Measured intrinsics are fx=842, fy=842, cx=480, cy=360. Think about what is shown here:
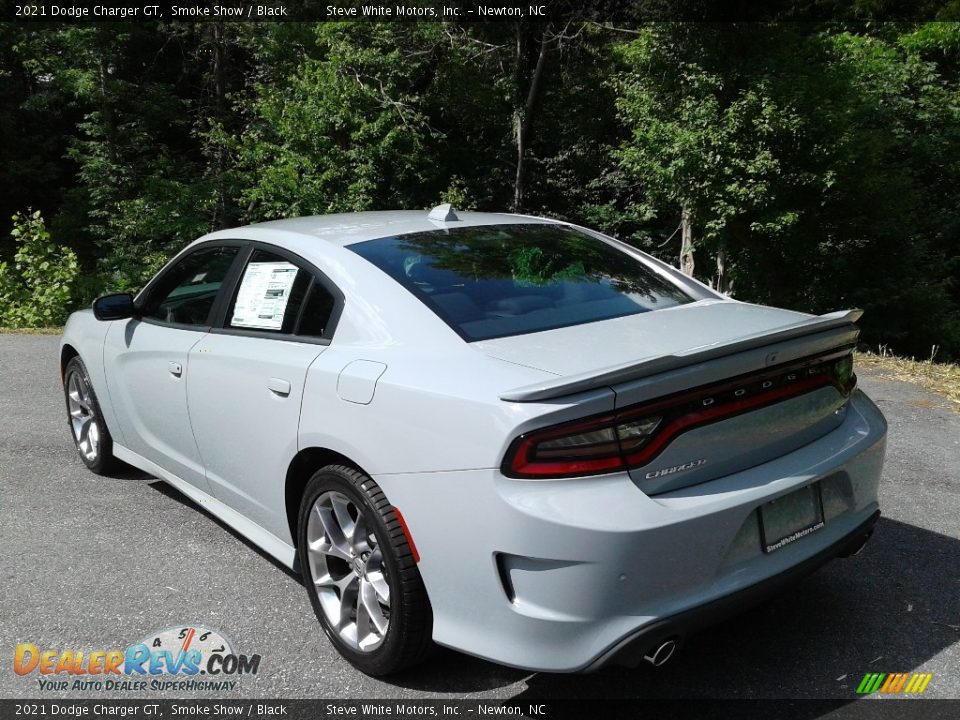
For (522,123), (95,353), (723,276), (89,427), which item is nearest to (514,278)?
(95,353)

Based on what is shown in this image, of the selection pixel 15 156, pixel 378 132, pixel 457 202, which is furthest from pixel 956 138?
pixel 15 156

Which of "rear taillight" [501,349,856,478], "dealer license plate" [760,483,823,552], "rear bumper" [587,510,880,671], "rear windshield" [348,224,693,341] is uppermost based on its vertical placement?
"rear windshield" [348,224,693,341]

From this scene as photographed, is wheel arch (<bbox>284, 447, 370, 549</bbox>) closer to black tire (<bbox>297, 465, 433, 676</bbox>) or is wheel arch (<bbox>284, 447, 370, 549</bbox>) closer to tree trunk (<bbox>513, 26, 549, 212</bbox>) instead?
black tire (<bbox>297, 465, 433, 676</bbox>)

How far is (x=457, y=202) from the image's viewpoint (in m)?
20.7

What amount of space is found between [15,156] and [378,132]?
54.0ft

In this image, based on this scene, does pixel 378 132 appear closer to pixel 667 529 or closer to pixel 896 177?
pixel 896 177

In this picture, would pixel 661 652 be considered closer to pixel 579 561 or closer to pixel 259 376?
pixel 579 561

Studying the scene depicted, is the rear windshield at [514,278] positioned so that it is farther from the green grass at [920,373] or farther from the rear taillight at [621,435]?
the green grass at [920,373]

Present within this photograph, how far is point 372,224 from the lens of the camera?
3762 mm

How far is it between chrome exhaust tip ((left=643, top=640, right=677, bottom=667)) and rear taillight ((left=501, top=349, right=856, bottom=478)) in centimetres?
52

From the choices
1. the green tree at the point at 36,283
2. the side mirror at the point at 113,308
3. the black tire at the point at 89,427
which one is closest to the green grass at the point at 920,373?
the side mirror at the point at 113,308

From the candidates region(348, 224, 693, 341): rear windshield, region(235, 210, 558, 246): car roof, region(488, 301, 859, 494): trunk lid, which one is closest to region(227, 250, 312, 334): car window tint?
region(235, 210, 558, 246): car roof

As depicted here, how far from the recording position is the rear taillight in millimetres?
2355

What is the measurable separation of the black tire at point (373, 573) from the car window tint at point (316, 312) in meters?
0.57
